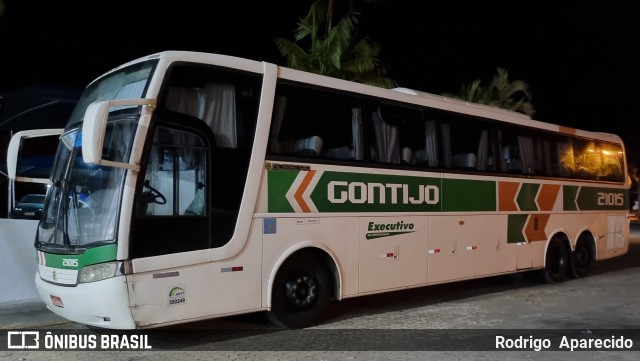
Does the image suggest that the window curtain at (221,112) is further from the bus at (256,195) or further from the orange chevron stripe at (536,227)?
the orange chevron stripe at (536,227)

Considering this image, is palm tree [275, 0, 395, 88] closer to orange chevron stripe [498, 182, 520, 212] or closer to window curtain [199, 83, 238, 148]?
orange chevron stripe [498, 182, 520, 212]

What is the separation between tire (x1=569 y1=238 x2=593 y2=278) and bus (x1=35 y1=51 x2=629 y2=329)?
2640 millimetres

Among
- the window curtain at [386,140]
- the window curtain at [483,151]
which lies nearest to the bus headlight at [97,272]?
the window curtain at [386,140]

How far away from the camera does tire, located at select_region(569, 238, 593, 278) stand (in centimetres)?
1363

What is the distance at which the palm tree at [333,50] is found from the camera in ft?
47.2

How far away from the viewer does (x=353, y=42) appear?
15016 mm

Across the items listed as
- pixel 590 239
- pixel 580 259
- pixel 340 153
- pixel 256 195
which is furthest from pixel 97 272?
pixel 590 239

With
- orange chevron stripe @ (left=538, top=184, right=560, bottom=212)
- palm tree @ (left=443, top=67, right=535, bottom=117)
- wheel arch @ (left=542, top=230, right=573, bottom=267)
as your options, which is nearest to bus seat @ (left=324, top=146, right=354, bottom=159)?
orange chevron stripe @ (left=538, top=184, right=560, bottom=212)

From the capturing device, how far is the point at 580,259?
13961 mm

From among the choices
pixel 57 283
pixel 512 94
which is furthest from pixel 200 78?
pixel 512 94

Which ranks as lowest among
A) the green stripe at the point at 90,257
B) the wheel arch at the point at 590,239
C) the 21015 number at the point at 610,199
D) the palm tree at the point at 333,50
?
the wheel arch at the point at 590,239

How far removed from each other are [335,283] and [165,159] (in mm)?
3088

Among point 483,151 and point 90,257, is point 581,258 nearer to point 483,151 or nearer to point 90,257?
point 483,151

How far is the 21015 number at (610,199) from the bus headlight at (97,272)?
1219 centimetres
